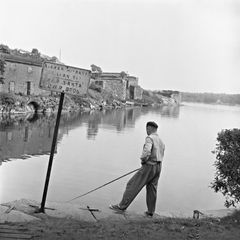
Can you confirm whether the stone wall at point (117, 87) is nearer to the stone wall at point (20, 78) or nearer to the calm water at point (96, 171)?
the stone wall at point (20, 78)

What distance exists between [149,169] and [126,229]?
5.26ft

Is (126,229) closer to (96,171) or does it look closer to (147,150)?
(147,150)

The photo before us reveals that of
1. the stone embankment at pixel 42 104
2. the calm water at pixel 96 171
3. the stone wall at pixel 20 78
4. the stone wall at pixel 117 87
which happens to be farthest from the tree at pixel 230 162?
the stone wall at pixel 117 87

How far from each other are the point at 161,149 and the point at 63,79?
206 centimetres

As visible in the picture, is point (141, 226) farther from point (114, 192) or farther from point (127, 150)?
point (127, 150)

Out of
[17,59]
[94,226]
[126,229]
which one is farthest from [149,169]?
[17,59]

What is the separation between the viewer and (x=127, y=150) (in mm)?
19188

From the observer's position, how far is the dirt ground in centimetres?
446

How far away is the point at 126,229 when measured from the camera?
484 centimetres

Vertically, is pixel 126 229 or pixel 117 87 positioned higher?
pixel 117 87

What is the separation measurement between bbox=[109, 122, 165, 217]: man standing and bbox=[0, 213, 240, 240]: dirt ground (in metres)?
0.95

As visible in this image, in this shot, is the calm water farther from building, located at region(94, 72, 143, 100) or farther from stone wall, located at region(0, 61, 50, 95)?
building, located at region(94, 72, 143, 100)

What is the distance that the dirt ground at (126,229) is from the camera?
4.46m

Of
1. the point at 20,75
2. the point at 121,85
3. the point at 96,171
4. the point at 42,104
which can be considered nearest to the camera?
the point at 96,171
